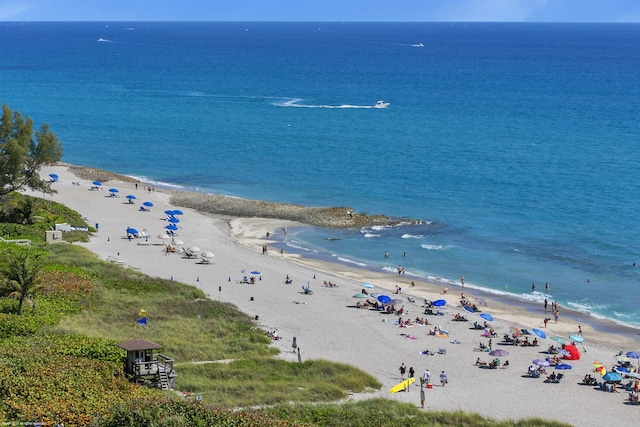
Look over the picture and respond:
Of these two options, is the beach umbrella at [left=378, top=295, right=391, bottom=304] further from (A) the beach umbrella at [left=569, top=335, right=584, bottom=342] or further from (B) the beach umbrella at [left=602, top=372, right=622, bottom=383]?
(B) the beach umbrella at [left=602, top=372, right=622, bottom=383]

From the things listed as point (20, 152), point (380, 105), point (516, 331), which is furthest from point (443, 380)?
point (380, 105)

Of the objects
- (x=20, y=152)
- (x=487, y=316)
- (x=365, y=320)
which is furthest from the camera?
(x=20, y=152)

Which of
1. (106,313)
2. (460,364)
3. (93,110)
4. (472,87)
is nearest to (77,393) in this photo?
(106,313)

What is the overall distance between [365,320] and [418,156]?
49.0 m

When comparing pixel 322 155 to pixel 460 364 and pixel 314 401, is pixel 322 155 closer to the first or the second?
pixel 460 364

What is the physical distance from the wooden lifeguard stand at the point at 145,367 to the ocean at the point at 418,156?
2939 cm

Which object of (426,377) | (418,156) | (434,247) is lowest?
(426,377)

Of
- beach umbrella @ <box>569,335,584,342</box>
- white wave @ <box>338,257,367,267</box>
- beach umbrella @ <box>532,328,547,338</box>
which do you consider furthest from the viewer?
white wave @ <box>338,257,367,267</box>

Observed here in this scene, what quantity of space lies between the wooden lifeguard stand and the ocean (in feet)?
96.4

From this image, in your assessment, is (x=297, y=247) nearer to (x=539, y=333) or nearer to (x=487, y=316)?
(x=487, y=316)

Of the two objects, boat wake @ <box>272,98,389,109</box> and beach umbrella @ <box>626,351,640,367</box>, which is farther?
boat wake @ <box>272,98,389,109</box>

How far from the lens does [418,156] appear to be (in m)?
96.4

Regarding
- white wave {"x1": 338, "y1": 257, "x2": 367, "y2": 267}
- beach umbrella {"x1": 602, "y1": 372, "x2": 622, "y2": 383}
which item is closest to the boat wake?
white wave {"x1": 338, "y1": 257, "x2": 367, "y2": 267}

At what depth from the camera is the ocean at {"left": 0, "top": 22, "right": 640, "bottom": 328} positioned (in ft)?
205
